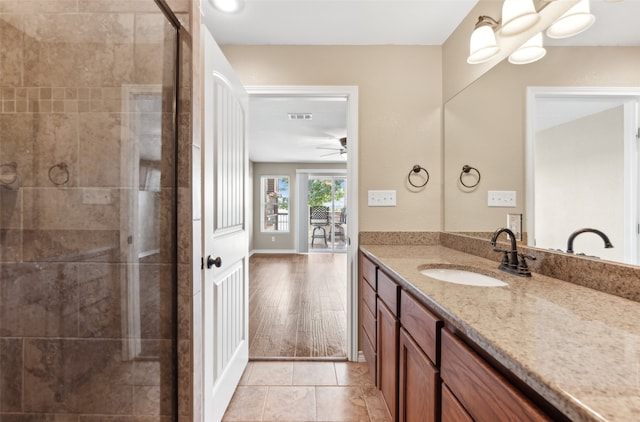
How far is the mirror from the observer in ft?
3.27

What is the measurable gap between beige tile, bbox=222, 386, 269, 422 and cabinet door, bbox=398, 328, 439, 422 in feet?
2.84

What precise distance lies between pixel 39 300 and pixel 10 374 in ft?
0.88

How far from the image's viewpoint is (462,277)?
1.41m

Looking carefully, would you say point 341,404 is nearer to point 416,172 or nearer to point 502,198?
point 502,198

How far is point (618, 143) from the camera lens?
92cm

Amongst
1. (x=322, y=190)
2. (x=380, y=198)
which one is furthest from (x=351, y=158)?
(x=322, y=190)

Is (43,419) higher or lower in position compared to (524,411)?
lower

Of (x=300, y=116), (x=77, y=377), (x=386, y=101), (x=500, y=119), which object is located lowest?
(x=77, y=377)

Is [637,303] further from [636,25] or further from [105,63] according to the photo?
[105,63]

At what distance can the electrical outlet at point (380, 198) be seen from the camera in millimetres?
2188

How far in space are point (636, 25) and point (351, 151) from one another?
4.83 feet

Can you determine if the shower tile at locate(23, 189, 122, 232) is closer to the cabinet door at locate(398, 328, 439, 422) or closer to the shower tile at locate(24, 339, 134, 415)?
the shower tile at locate(24, 339, 134, 415)

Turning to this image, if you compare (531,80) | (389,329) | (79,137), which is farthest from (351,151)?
(79,137)

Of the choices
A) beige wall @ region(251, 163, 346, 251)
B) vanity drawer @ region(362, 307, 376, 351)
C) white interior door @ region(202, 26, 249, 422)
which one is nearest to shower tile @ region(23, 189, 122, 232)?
white interior door @ region(202, 26, 249, 422)
